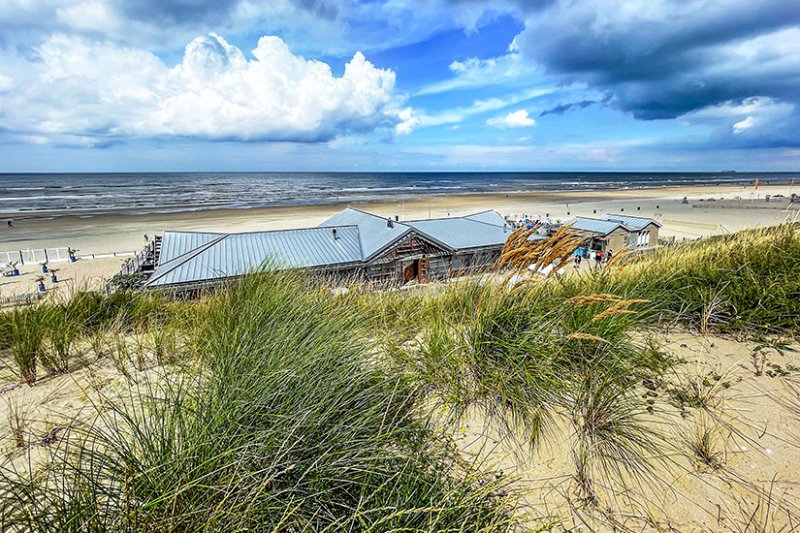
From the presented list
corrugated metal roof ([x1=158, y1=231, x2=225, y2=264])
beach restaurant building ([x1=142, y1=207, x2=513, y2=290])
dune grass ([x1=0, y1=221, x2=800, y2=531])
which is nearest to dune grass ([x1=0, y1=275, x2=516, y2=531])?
dune grass ([x1=0, y1=221, x2=800, y2=531])

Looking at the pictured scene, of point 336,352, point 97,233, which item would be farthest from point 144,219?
point 336,352

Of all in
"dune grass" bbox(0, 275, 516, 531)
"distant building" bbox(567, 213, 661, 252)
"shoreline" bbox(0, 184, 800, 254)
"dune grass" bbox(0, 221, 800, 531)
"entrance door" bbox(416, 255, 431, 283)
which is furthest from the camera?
"shoreline" bbox(0, 184, 800, 254)

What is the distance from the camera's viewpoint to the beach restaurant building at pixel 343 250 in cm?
1574

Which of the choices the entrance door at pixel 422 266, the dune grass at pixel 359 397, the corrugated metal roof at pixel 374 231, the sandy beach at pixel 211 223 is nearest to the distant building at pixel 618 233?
the sandy beach at pixel 211 223

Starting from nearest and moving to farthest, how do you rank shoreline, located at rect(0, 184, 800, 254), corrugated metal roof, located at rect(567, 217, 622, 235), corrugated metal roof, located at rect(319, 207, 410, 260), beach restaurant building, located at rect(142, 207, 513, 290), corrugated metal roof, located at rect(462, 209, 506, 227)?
beach restaurant building, located at rect(142, 207, 513, 290) → corrugated metal roof, located at rect(319, 207, 410, 260) → corrugated metal roof, located at rect(567, 217, 622, 235) → corrugated metal roof, located at rect(462, 209, 506, 227) → shoreline, located at rect(0, 184, 800, 254)

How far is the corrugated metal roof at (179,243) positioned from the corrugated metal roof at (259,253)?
43.3 inches

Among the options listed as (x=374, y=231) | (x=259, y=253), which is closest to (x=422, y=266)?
(x=374, y=231)

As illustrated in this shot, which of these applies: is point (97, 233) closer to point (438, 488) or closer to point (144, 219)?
point (144, 219)

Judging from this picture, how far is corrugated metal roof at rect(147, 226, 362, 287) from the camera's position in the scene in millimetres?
14477

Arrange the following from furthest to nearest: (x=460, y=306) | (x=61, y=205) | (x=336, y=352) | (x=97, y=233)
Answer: (x=61, y=205) → (x=97, y=233) → (x=460, y=306) → (x=336, y=352)

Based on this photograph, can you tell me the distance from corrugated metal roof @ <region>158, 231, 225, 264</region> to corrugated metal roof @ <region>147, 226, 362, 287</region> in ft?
3.61

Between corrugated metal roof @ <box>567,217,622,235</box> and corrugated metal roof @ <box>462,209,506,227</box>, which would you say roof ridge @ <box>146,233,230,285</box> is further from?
corrugated metal roof @ <box>567,217,622,235</box>

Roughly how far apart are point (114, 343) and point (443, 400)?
4.30 m

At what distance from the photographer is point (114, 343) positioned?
4492 mm
